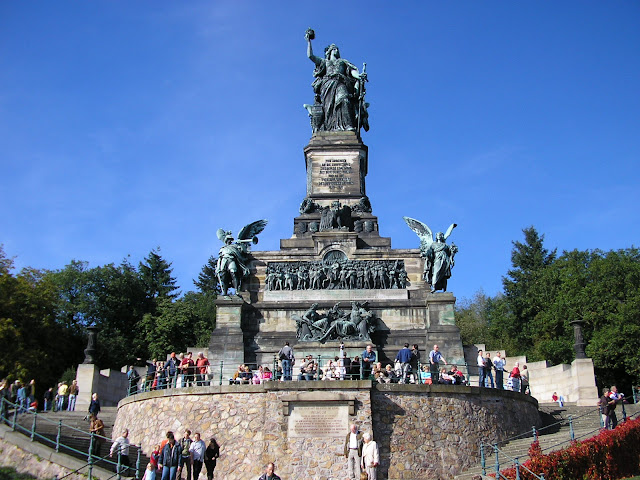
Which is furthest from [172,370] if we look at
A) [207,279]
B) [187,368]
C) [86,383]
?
[207,279]

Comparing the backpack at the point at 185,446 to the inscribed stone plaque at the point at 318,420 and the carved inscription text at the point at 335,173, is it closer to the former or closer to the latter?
the inscribed stone plaque at the point at 318,420

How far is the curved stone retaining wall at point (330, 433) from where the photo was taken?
20031 mm

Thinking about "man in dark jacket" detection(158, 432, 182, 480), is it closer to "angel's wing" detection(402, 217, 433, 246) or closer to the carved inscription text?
"angel's wing" detection(402, 217, 433, 246)

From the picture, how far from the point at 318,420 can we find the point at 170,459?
478 centimetres

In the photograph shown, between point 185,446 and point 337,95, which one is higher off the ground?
point 337,95

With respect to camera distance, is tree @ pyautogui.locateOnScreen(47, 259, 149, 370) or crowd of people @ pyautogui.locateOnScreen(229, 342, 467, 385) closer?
crowd of people @ pyautogui.locateOnScreen(229, 342, 467, 385)

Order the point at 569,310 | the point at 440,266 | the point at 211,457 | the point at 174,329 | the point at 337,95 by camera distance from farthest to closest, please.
Result: 1. the point at 174,329
2. the point at 569,310
3. the point at 337,95
4. the point at 440,266
5. the point at 211,457

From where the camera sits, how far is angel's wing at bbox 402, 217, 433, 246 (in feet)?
102

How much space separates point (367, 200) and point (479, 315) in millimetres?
37999

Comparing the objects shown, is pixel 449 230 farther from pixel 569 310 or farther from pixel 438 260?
pixel 569 310

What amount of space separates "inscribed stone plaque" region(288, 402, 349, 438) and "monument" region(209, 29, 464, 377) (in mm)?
6136

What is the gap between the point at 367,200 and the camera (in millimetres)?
35469

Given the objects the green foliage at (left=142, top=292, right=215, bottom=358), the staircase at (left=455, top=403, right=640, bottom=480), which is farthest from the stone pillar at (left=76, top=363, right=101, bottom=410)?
the green foliage at (left=142, top=292, right=215, bottom=358)

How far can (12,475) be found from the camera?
727 inches
